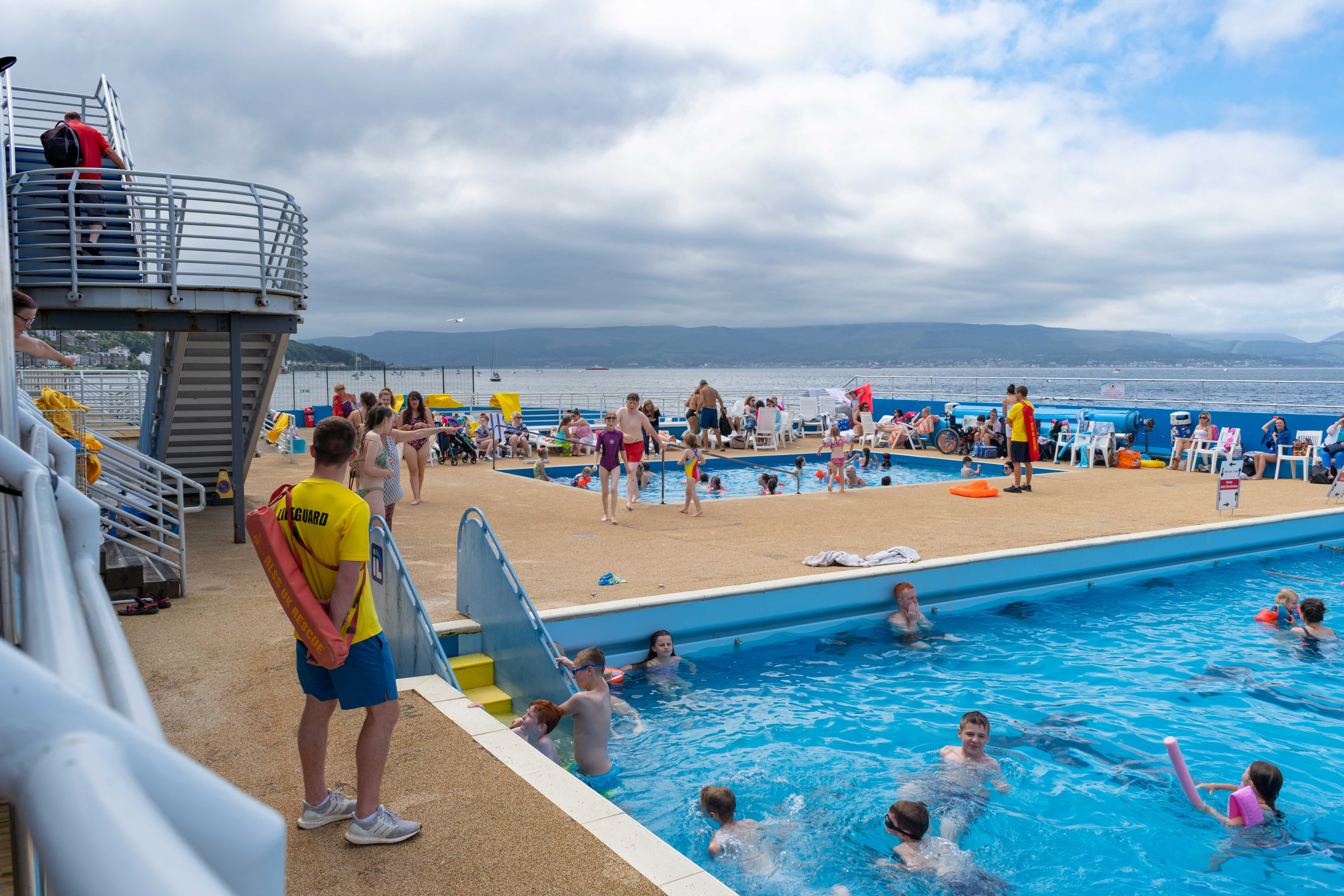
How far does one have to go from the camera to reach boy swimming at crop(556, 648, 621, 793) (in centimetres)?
568

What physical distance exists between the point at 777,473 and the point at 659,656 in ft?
41.8

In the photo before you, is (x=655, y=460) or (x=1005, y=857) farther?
(x=655, y=460)

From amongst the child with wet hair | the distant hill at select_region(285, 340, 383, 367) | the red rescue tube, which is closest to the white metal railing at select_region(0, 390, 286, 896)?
the red rescue tube

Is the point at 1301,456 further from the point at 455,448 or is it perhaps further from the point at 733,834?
the point at 455,448

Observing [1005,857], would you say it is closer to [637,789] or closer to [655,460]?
[637,789]

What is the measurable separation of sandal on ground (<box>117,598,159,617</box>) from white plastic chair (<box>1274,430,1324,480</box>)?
18445 millimetres

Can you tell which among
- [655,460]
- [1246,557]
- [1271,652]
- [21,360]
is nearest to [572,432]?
[655,460]

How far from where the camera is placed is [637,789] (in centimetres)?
589

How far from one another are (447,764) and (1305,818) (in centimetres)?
516

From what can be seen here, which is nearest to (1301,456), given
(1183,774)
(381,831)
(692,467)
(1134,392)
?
(692,467)

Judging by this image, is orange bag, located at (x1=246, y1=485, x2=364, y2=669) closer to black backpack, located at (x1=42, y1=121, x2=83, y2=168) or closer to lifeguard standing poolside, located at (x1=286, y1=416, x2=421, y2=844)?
lifeguard standing poolside, located at (x1=286, y1=416, x2=421, y2=844)

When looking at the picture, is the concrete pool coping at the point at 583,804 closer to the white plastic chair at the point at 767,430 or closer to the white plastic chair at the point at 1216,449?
the white plastic chair at the point at 1216,449

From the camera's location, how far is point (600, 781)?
585 cm

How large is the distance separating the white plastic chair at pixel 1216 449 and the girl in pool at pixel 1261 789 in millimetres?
13664
